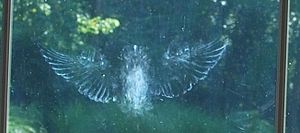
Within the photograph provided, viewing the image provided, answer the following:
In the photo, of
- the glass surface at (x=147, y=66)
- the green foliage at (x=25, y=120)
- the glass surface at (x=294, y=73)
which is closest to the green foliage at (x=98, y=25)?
the glass surface at (x=147, y=66)

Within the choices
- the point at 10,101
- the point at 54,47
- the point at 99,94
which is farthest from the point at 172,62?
the point at 10,101

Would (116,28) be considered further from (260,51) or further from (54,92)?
(260,51)

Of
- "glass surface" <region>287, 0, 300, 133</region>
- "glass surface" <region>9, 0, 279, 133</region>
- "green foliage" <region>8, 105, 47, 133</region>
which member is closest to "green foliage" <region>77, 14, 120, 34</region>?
"glass surface" <region>9, 0, 279, 133</region>

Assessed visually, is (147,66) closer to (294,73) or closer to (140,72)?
(140,72)

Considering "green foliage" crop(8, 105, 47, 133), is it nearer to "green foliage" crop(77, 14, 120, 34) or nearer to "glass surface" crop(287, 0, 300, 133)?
"green foliage" crop(77, 14, 120, 34)

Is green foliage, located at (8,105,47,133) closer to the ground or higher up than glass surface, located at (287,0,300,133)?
closer to the ground

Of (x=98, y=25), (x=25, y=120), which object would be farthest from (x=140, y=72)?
(x=25, y=120)
